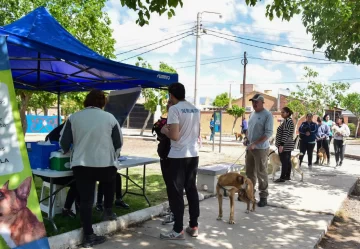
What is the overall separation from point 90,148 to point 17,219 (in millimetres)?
1041

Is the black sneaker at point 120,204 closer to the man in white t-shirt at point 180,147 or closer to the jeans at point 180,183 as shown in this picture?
the man in white t-shirt at point 180,147

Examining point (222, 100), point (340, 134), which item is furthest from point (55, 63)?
point (222, 100)

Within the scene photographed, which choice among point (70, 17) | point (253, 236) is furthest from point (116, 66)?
point (70, 17)

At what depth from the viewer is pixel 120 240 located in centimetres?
426

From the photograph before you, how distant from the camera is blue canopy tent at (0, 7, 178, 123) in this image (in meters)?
3.87

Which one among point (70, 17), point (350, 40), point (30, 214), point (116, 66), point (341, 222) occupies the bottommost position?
point (341, 222)

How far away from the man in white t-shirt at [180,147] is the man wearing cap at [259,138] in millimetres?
1767

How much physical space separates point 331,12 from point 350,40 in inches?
69.1

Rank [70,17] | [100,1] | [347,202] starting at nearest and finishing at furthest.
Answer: [347,202]
[70,17]
[100,1]

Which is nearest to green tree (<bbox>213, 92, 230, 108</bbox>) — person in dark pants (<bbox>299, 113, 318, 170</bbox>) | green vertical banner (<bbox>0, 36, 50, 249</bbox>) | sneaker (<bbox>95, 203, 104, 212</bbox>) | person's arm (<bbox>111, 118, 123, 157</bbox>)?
person in dark pants (<bbox>299, 113, 318, 170</bbox>)

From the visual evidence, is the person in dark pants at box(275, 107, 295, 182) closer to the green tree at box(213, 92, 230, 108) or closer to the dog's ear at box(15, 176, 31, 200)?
the dog's ear at box(15, 176, 31, 200)

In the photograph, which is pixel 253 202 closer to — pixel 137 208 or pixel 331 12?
pixel 137 208

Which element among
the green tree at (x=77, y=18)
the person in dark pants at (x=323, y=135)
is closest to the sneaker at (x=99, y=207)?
the green tree at (x=77, y=18)

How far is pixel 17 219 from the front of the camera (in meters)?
3.12
